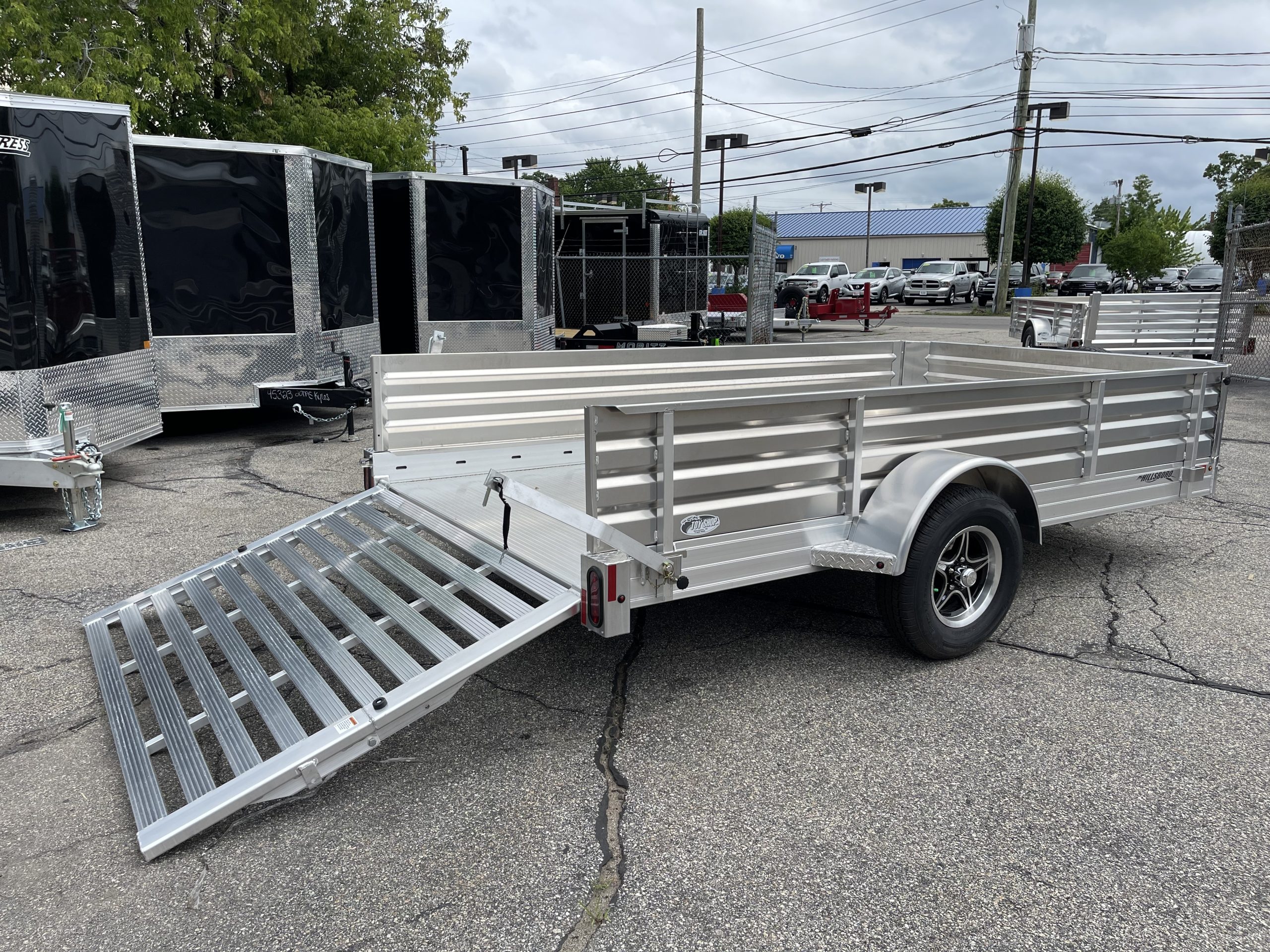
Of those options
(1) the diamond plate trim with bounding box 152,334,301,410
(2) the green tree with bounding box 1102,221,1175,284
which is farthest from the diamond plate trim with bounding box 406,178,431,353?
(2) the green tree with bounding box 1102,221,1175,284

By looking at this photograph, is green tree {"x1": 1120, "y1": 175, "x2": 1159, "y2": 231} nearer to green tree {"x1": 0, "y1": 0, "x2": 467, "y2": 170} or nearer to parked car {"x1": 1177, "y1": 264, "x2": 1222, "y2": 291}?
parked car {"x1": 1177, "y1": 264, "x2": 1222, "y2": 291}

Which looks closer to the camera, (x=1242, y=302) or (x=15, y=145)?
(x=15, y=145)

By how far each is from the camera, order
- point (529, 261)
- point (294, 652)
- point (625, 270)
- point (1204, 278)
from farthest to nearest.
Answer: point (1204, 278)
point (625, 270)
point (529, 261)
point (294, 652)

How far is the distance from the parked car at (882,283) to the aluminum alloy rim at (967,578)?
35.9 m

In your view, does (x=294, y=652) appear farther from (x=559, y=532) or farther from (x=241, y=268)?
(x=241, y=268)

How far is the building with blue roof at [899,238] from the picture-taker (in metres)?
88.1

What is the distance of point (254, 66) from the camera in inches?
671

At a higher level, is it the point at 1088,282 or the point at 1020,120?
the point at 1020,120

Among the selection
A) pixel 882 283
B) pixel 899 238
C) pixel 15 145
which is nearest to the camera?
pixel 15 145

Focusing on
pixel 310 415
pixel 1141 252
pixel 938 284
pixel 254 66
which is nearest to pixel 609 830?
pixel 310 415

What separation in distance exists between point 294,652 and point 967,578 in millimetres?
2838

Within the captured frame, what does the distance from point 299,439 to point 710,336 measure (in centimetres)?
794

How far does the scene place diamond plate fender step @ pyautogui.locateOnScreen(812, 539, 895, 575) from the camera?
371cm

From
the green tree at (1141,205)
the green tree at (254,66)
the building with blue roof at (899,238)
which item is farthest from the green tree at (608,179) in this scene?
the green tree at (254,66)
